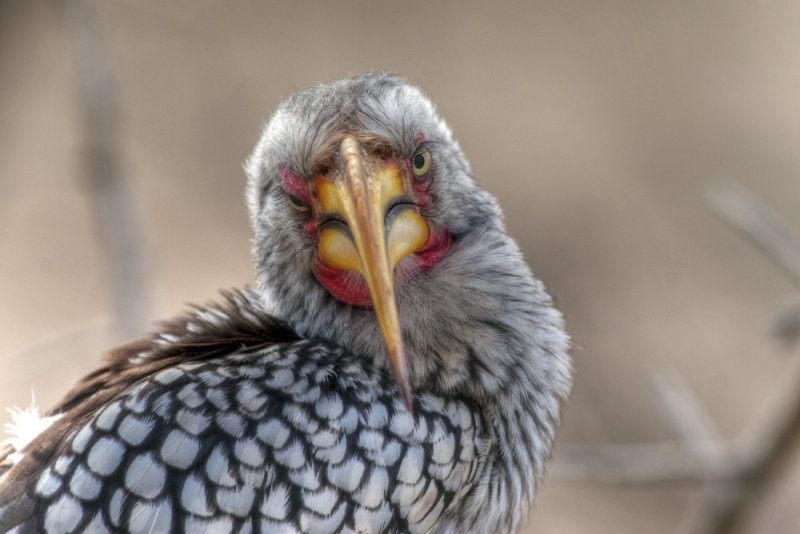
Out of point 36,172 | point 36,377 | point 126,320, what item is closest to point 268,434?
point 126,320

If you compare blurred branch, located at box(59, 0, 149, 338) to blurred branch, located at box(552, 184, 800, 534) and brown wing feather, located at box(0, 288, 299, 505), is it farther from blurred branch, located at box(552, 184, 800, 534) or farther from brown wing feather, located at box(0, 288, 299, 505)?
blurred branch, located at box(552, 184, 800, 534)

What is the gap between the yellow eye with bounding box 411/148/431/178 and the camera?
2.45 meters

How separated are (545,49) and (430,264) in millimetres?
Result: 6002

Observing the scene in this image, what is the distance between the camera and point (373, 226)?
215cm

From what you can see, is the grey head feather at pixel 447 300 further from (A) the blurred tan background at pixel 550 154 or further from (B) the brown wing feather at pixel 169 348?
(A) the blurred tan background at pixel 550 154

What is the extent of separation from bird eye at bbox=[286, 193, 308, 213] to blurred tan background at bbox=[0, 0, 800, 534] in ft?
13.0

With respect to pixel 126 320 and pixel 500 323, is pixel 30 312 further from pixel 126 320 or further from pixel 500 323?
pixel 500 323

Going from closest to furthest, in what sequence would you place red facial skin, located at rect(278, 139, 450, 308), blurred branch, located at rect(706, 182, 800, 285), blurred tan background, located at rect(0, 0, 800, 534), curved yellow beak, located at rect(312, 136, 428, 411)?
curved yellow beak, located at rect(312, 136, 428, 411), red facial skin, located at rect(278, 139, 450, 308), blurred branch, located at rect(706, 182, 800, 285), blurred tan background, located at rect(0, 0, 800, 534)

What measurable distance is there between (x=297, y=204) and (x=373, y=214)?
332 mm

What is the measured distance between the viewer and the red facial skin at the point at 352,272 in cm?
242

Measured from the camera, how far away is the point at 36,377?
13.4ft

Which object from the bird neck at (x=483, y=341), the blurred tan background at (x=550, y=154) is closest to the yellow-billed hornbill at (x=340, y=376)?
the bird neck at (x=483, y=341)

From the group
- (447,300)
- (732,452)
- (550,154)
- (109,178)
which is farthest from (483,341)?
(550,154)

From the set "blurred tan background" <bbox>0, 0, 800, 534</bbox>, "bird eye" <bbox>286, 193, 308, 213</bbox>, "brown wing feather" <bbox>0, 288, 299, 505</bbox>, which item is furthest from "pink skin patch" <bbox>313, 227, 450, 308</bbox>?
"blurred tan background" <bbox>0, 0, 800, 534</bbox>
